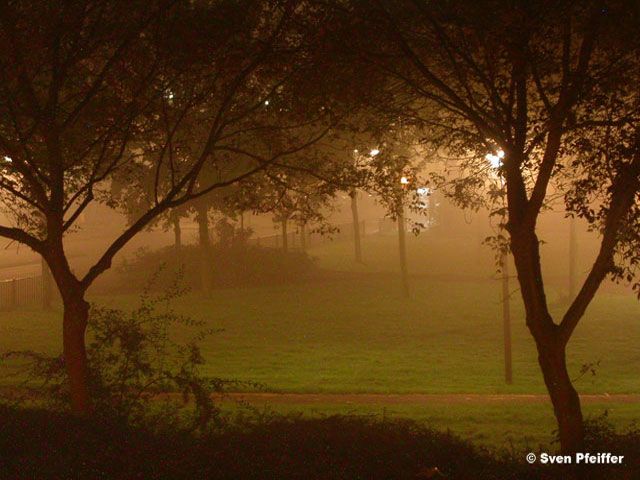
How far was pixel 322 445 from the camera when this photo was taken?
267 inches

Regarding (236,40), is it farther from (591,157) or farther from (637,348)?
(637,348)

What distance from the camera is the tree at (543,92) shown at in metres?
7.50

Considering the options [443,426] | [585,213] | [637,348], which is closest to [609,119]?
[585,213]

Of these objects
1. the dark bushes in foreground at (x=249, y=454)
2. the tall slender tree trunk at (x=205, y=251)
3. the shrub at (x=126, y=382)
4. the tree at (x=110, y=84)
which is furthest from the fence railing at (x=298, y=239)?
the dark bushes in foreground at (x=249, y=454)

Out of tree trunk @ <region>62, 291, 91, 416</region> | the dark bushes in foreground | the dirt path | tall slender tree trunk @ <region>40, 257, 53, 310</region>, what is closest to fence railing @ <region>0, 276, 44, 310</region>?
tall slender tree trunk @ <region>40, 257, 53, 310</region>

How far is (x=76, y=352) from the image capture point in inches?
337

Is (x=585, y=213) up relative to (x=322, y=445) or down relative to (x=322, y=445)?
up

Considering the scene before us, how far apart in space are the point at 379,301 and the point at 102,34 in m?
15.3

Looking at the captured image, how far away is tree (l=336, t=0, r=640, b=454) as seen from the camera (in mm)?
7496

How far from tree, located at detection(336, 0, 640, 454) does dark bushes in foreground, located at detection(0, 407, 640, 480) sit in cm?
140

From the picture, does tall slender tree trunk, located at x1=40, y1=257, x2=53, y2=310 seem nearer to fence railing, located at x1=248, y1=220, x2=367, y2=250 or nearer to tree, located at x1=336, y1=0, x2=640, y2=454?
fence railing, located at x1=248, y1=220, x2=367, y2=250

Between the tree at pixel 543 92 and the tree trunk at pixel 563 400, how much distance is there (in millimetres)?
10

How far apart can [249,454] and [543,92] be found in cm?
513

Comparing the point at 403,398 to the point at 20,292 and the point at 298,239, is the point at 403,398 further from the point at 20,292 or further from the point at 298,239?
the point at 298,239
